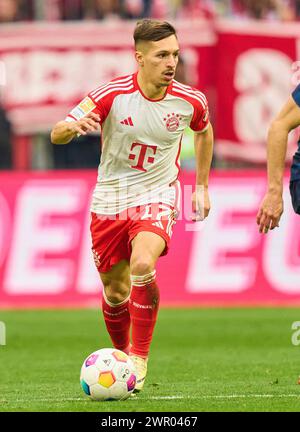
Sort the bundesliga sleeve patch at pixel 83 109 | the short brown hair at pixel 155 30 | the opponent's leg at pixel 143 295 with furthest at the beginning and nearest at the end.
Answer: the short brown hair at pixel 155 30 < the opponent's leg at pixel 143 295 < the bundesliga sleeve patch at pixel 83 109

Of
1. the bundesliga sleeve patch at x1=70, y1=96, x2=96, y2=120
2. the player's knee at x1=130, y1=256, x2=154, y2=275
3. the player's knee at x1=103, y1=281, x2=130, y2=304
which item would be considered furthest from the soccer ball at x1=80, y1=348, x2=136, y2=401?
the bundesliga sleeve patch at x1=70, y1=96, x2=96, y2=120

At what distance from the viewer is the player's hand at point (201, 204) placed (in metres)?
9.56

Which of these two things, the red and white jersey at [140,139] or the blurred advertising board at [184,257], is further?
the blurred advertising board at [184,257]

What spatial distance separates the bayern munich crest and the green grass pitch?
1897 mm

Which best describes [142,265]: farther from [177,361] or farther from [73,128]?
[177,361]

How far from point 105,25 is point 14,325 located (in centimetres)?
606

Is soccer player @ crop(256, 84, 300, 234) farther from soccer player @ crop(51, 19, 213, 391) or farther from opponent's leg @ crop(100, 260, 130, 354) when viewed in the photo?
opponent's leg @ crop(100, 260, 130, 354)

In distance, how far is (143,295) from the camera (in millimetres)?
9070

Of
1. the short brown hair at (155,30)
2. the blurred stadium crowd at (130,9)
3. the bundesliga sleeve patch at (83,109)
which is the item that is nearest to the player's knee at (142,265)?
the bundesliga sleeve patch at (83,109)

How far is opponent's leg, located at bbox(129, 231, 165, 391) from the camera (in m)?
8.96

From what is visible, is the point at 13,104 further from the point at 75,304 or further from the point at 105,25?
the point at 75,304

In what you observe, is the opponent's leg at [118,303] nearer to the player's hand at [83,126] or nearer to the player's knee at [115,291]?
the player's knee at [115,291]

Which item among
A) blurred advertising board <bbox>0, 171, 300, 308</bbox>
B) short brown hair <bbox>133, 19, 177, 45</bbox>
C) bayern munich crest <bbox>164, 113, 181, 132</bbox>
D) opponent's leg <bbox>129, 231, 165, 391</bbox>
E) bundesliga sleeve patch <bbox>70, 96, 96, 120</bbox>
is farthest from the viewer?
blurred advertising board <bbox>0, 171, 300, 308</bbox>
